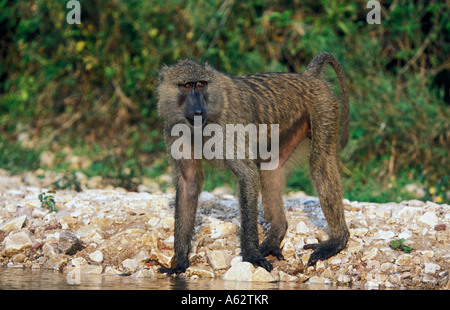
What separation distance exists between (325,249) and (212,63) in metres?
2.77

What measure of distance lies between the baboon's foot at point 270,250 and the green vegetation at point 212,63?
1.78 m

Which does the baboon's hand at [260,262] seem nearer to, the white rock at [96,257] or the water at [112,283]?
the water at [112,283]

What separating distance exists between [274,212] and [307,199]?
0.85 m

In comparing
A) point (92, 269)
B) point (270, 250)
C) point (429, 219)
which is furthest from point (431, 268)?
point (92, 269)

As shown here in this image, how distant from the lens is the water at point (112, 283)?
3600mm

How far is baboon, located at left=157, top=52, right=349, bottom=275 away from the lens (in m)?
4.01

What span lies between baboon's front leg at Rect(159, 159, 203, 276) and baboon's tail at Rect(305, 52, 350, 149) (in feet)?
3.52

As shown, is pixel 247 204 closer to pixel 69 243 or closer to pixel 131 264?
pixel 131 264

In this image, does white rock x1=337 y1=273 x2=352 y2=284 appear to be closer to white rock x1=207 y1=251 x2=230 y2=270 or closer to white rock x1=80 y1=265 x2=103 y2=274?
white rock x1=207 y1=251 x2=230 y2=270

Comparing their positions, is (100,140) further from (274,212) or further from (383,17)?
(274,212)

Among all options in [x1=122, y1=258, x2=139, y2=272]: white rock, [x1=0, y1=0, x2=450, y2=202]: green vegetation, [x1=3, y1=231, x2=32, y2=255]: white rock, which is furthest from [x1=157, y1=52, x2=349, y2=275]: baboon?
[x1=0, y1=0, x2=450, y2=202]: green vegetation

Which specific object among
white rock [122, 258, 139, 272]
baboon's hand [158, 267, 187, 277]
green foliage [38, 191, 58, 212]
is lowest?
baboon's hand [158, 267, 187, 277]

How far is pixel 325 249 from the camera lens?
163 inches

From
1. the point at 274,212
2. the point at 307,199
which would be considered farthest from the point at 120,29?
the point at 274,212
